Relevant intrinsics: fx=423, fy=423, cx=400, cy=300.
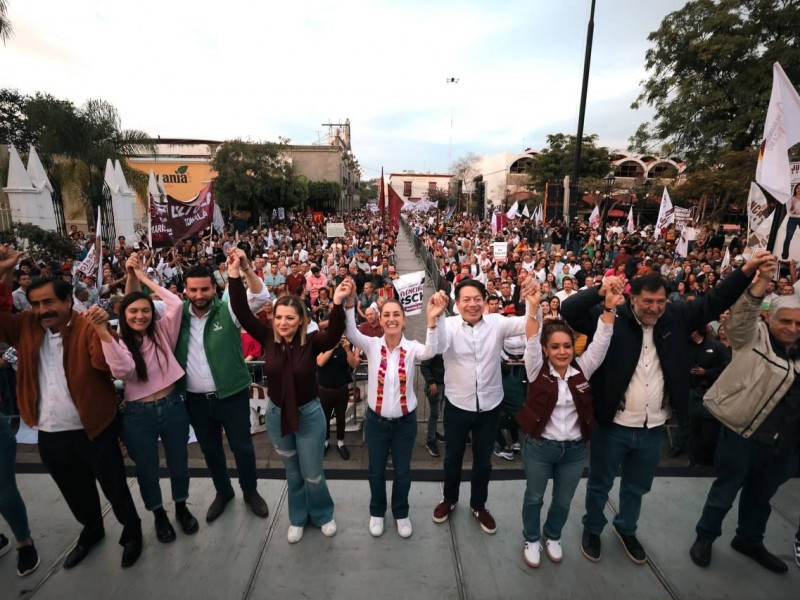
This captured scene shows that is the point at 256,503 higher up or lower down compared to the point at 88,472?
lower down

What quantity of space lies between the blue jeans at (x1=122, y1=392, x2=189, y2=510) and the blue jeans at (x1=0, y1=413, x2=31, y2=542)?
2.38 ft

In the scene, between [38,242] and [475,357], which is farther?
[38,242]

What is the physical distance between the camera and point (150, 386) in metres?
2.85

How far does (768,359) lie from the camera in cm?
264

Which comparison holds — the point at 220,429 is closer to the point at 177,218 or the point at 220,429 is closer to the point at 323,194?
the point at 177,218

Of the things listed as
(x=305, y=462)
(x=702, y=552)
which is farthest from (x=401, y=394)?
(x=702, y=552)

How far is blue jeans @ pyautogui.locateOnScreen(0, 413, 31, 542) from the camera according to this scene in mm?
2803

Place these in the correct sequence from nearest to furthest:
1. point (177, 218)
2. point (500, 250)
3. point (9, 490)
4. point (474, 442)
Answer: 1. point (9, 490)
2. point (474, 442)
3. point (177, 218)
4. point (500, 250)

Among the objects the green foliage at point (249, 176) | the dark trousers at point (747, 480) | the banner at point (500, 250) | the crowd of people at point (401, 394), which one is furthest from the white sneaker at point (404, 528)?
the green foliage at point (249, 176)

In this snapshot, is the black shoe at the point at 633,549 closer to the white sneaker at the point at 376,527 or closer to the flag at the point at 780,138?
the white sneaker at the point at 376,527

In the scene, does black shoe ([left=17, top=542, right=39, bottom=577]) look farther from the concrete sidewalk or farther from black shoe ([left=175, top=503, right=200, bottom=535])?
black shoe ([left=175, top=503, right=200, bottom=535])

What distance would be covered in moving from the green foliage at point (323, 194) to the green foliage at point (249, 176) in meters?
10.4

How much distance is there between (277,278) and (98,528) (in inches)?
290

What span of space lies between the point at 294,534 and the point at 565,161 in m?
40.2
